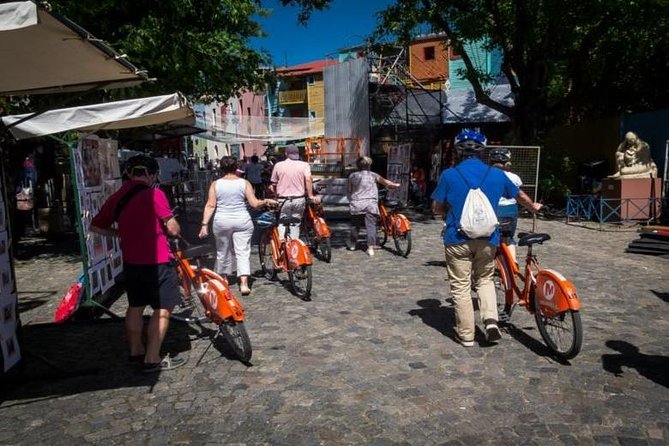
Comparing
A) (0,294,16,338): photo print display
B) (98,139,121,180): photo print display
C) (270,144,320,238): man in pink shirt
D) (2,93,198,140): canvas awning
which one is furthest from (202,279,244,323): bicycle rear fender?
(270,144,320,238): man in pink shirt

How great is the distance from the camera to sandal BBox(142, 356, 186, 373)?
4406mm

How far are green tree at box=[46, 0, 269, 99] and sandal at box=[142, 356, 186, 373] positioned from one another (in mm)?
4597

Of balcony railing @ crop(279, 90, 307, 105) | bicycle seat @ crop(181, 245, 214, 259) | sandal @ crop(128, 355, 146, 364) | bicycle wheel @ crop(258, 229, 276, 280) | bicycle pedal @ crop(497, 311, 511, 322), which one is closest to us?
sandal @ crop(128, 355, 146, 364)

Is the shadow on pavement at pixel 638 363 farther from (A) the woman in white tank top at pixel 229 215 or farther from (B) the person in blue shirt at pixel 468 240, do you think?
(A) the woman in white tank top at pixel 229 215

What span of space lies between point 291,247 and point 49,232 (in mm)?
8911

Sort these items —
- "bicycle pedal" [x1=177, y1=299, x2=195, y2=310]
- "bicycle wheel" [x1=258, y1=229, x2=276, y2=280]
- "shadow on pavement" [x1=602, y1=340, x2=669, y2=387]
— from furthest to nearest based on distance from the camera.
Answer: "bicycle wheel" [x1=258, y1=229, x2=276, y2=280] < "bicycle pedal" [x1=177, y1=299, x2=195, y2=310] < "shadow on pavement" [x1=602, y1=340, x2=669, y2=387]

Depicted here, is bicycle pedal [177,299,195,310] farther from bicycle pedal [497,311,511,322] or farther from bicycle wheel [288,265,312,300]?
bicycle pedal [497,311,511,322]

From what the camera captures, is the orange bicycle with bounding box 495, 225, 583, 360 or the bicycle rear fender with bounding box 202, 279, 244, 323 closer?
the orange bicycle with bounding box 495, 225, 583, 360

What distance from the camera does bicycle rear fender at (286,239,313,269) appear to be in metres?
6.30

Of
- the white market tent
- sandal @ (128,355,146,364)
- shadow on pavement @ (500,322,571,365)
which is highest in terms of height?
the white market tent

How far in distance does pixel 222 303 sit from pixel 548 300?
8.36 feet

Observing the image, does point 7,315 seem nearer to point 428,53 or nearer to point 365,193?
point 365,193

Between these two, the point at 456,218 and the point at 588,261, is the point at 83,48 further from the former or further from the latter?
the point at 588,261

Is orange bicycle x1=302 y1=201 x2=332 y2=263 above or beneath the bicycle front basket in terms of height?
beneath
